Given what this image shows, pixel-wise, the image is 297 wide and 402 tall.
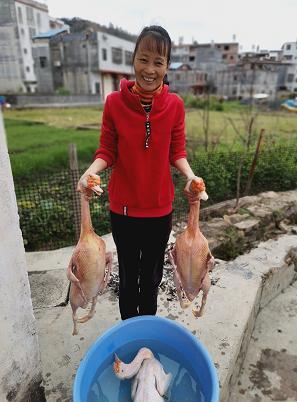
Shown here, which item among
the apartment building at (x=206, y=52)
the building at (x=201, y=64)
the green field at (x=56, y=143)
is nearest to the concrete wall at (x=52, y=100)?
the green field at (x=56, y=143)

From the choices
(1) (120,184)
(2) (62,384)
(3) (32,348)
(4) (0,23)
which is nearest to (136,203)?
(1) (120,184)

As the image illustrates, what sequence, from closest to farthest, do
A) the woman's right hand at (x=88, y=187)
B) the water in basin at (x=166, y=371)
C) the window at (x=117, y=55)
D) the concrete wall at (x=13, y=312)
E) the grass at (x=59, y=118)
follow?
1. the concrete wall at (x=13, y=312)
2. the woman's right hand at (x=88, y=187)
3. the water in basin at (x=166, y=371)
4. the grass at (x=59, y=118)
5. the window at (x=117, y=55)

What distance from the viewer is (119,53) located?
34.1 m

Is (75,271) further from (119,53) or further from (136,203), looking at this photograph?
(119,53)

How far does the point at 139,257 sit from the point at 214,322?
2.77 feet

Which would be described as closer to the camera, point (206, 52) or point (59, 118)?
point (59, 118)

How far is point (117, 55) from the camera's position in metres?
33.9

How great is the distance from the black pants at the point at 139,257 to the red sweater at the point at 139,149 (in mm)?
81

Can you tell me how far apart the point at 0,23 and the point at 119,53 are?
1357 inches

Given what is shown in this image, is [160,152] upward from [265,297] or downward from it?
upward

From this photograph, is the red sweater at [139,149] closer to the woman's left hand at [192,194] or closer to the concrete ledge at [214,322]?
the woman's left hand at [192,194]

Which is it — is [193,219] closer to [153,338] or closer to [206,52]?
[153,338]

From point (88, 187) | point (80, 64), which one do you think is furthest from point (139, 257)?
point (80, 64)

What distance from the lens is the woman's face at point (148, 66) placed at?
148cm
